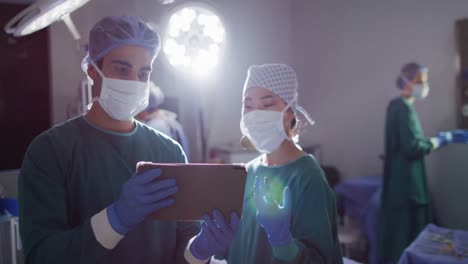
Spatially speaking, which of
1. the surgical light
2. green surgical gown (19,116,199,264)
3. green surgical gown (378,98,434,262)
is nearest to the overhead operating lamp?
green surgical gown (19,116,199,264)

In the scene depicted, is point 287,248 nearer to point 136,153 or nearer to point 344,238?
point 136,153

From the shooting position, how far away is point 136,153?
3.85ft

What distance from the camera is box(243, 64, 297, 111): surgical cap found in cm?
146

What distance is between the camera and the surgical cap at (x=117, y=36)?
3.59ft

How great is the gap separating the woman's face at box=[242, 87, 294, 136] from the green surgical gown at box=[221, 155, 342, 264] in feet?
0.60

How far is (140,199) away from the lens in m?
0.93

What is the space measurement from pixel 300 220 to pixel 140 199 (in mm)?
544

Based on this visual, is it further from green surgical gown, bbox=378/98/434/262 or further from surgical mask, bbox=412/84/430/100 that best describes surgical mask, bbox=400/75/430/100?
green surgical gown, bbox=378/98/434/262

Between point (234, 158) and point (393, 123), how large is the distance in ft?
4.17

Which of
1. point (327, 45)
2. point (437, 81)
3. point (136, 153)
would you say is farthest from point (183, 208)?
point (327, 45)

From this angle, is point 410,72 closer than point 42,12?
No

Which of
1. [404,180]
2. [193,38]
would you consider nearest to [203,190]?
[193,38]

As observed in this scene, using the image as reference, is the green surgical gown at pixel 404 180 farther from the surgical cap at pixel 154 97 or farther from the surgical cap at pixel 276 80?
the surgical cap at pixel 276 80

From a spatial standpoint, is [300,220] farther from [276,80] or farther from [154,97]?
[154,97]
